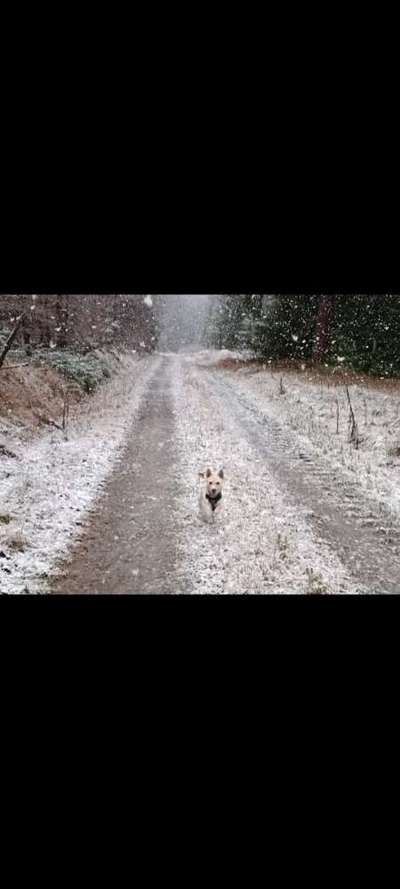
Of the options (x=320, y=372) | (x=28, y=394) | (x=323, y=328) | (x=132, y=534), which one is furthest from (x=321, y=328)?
(x=132, y=534)

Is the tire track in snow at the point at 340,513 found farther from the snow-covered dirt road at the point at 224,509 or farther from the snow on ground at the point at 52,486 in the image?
the snow on ground at the point at 52,486

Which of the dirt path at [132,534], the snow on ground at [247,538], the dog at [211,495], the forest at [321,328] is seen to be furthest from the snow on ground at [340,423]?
the dirt path at [132,534]

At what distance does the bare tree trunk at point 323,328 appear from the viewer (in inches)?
448

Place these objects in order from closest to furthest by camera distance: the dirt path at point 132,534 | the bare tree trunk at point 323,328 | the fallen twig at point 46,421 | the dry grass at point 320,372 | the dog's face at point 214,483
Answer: the dirt path at point 132,534
the dog's face at point 214,483
the fallen twig at point 46,421
the dry grass at point 320,372
the bare tree trunk at point 323,328

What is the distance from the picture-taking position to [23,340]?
9469 mm

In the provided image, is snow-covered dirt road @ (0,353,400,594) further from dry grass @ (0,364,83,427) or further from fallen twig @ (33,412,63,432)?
dry grass @ (0,364,83,427)

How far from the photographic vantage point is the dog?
21.6 ft

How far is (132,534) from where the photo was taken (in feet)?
21.1

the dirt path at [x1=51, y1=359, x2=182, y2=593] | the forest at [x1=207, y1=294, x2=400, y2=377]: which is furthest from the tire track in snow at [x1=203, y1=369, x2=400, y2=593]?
the forest at [x1=207, y1=294, x2=400, y2=377]

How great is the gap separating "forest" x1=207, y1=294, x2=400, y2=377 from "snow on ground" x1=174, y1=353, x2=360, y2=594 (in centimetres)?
287

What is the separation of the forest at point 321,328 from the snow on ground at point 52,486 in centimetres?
338

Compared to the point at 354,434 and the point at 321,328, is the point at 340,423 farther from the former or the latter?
the point at 321,328
